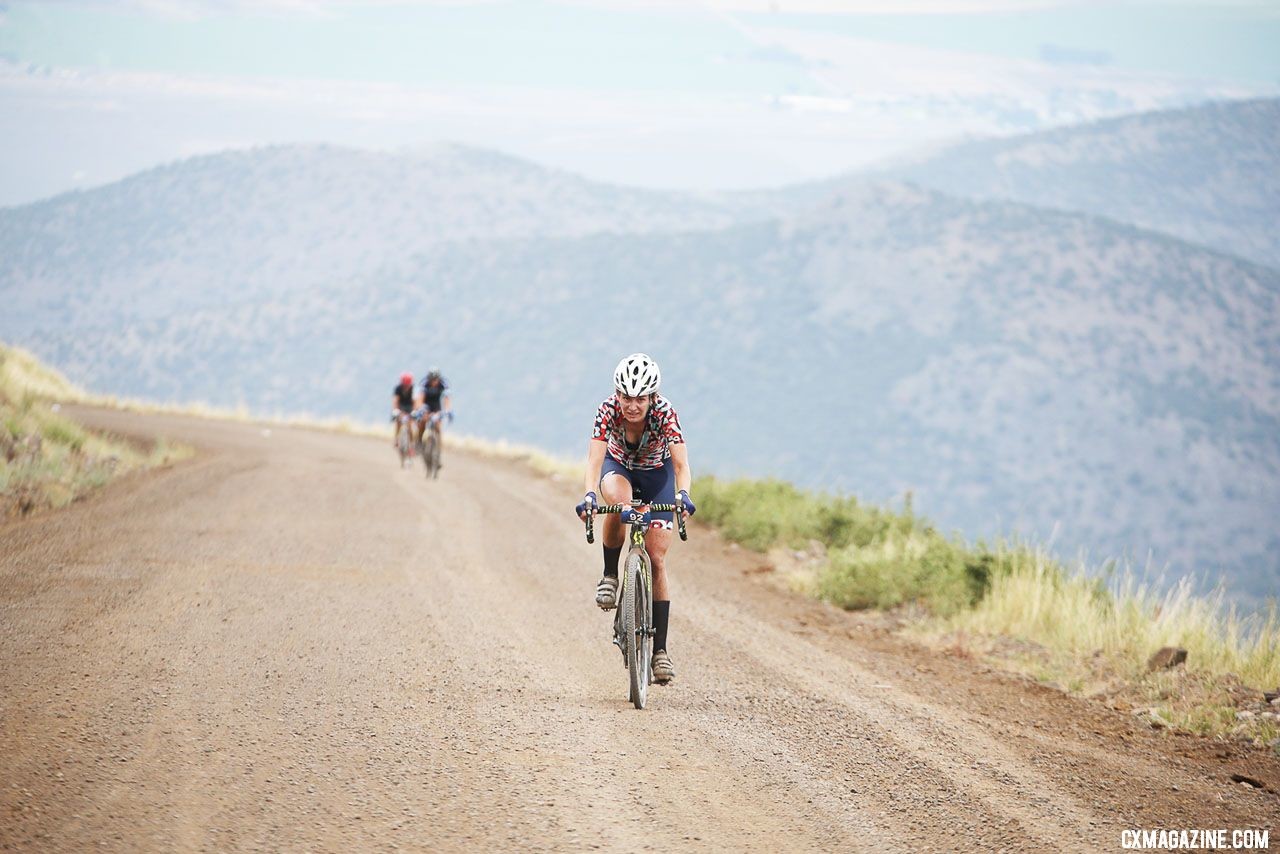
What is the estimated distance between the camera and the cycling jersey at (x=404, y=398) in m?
23.1

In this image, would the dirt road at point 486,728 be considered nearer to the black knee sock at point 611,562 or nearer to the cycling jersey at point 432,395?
the black knee sock at point 611,562

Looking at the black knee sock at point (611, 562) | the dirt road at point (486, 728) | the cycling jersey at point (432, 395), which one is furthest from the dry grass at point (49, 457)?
the black knee sock at point (611, 562)

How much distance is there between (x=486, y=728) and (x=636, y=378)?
7.76ft

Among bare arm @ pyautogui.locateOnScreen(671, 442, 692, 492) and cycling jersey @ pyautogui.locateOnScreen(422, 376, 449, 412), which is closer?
bare arm @ pyautogui.locateOnScreen(671, 442, 692, 492)

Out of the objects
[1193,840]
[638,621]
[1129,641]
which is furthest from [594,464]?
[1129,641]

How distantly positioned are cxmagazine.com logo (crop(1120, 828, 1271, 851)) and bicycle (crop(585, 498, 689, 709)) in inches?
119

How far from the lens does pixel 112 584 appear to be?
9633 millimetres

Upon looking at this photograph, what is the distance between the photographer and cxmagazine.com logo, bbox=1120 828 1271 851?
5230 mm

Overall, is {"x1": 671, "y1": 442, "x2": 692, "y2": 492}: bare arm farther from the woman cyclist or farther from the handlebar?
the woman cyclist

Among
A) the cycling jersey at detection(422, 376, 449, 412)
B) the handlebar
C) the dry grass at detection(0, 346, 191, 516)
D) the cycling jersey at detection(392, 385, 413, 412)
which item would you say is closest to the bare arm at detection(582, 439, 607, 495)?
the handlebar

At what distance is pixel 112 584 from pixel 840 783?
6898mm

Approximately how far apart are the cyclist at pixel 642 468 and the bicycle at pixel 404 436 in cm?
1630

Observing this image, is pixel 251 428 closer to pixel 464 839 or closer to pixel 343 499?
pixel 343 499

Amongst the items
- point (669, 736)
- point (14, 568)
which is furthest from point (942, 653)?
point (14, 568)
